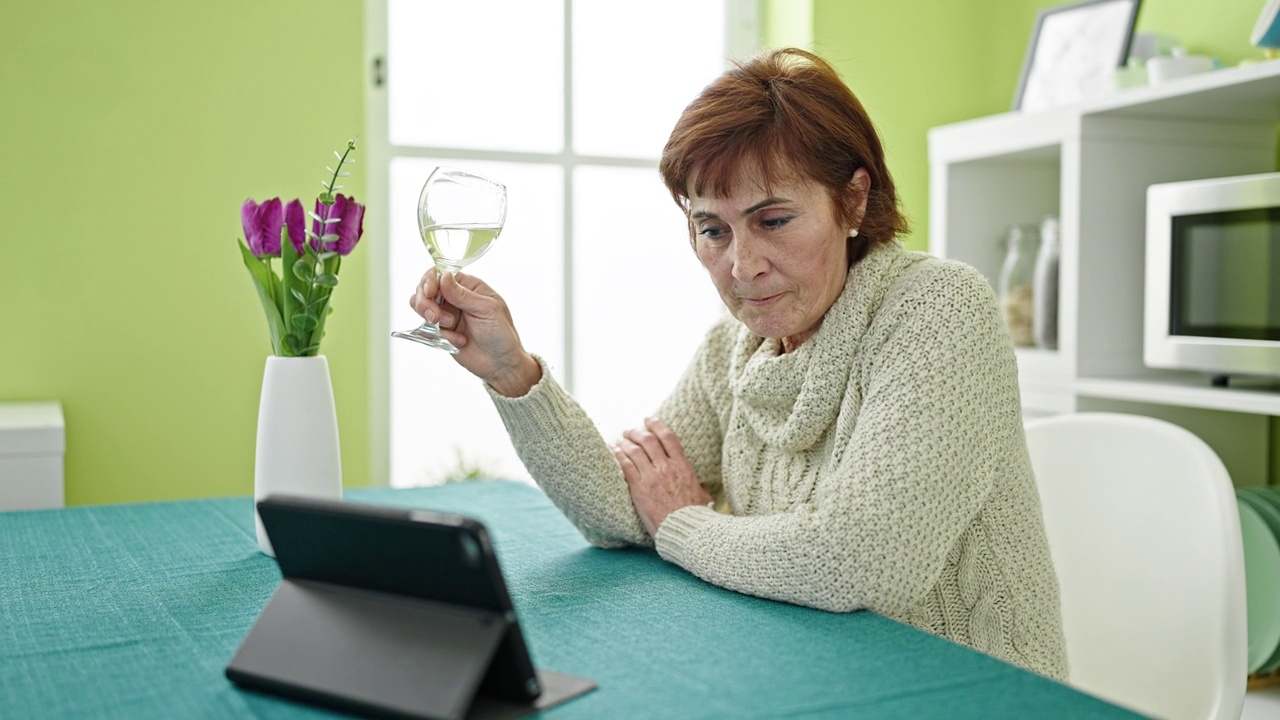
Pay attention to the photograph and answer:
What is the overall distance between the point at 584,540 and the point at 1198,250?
4.70 ft

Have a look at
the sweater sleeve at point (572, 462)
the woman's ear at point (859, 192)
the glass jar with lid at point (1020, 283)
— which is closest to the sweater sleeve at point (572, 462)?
the sweater sleeve at point (572, 462)

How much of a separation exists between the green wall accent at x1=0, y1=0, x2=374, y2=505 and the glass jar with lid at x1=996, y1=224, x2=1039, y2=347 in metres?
1.58

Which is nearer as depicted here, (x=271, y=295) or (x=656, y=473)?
(x=271, y=295)

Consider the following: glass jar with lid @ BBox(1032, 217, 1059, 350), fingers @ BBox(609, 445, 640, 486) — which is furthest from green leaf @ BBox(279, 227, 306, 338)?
glass jar with lid @ BBox(1032, 217, 1059, 350)

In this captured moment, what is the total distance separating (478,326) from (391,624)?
0.57 m

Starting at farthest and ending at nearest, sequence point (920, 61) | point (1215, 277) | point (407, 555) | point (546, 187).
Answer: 1. point (920, 61)
2. point (546, 187)
3. point (1215, 277)
4. point (407, 555)

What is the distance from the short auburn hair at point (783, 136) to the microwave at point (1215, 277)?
1.07 meters

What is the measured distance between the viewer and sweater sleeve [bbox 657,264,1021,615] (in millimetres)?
1063

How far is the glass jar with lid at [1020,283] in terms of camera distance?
9.12ft

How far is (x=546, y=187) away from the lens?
3316 mm

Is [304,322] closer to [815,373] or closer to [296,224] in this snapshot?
[296,224]

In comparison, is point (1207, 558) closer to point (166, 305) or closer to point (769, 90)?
point (769, 90)

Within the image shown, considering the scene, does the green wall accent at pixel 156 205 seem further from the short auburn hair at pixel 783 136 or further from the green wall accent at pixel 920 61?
the short auburn hair at pixel 783 136

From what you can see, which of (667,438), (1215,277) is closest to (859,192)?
(667,438)
